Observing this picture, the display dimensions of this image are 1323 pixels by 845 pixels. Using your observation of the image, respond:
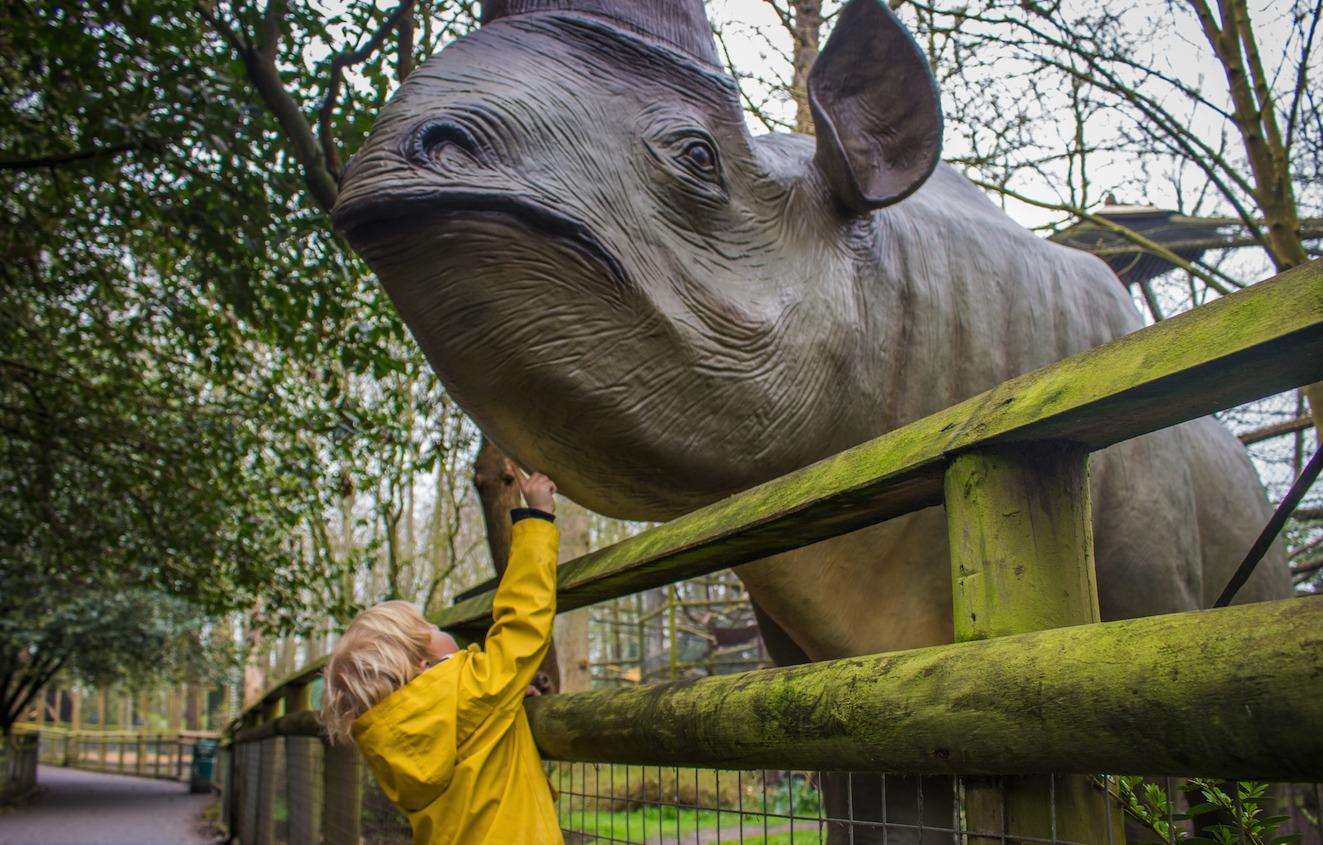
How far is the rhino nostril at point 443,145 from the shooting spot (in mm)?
1687

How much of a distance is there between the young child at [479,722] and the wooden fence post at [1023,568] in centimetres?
107

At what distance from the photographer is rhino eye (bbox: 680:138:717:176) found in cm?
207

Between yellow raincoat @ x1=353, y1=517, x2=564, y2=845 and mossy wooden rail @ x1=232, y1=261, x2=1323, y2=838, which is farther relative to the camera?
yellow raincoat @ x1=353, y1=517, x2=564, y2=845

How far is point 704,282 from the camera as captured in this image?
79.0 inches

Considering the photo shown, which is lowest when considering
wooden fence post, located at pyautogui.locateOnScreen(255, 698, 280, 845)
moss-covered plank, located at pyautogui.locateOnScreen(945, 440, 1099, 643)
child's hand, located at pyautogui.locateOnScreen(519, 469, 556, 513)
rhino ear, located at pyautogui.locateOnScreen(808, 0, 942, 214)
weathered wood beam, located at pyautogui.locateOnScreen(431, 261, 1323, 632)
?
wooden fence post, located at pyautogui.locateOnScreen(255, 698, 280, 845)

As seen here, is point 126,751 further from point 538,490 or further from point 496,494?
point 538,490

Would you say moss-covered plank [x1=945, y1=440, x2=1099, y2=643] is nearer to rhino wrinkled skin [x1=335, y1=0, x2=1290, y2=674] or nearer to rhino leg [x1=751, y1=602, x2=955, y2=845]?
rhino wrinkled skin [x1=335, y1=0, x2=1290, y2=674]

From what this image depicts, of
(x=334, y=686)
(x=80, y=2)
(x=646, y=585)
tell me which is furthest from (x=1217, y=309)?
(x=80, y=2)

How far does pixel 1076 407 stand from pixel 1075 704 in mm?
272

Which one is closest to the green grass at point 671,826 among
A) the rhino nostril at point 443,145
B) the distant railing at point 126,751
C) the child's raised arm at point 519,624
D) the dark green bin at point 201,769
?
the child's raised arm at point 519,624

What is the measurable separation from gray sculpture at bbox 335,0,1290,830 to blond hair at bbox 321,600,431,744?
1.87 feet

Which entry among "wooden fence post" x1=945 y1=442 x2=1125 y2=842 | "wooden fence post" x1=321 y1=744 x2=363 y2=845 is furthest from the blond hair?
"wooden fence post" x1=945 y1=442 x2=1125 y2=842

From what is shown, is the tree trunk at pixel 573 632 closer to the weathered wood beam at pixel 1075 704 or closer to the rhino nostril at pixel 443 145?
the rhino nostril at pixel 443 145

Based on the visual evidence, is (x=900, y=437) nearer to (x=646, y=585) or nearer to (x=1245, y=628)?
(x=1245, y=628)
